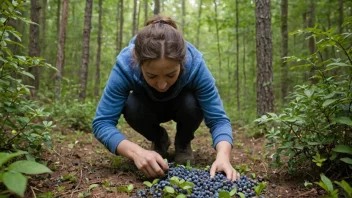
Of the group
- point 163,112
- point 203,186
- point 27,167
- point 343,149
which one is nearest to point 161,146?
point 163,112

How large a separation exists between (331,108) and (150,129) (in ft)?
5.64

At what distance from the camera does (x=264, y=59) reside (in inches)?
197

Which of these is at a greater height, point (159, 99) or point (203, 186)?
point (159, 99)

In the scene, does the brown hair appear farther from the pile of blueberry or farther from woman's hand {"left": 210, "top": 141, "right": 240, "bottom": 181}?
the pile of blueberry

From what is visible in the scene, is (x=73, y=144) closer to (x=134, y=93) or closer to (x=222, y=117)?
(x=134, y=93)

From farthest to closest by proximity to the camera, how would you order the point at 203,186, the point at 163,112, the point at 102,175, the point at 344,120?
the point at 163,112, the point at 102,175, the point at 203,186, the point at 344,120

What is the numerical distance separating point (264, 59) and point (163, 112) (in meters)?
2.68

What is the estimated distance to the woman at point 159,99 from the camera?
2.20 meters

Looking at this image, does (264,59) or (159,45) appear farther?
(264,59)

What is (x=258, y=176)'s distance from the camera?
2.53 metres

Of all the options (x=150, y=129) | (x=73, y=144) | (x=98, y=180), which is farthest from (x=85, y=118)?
(x=98, y=180)


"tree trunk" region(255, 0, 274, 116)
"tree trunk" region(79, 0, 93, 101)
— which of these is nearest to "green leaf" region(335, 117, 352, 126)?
"tree trunk" region(255, 0, 274, 116)

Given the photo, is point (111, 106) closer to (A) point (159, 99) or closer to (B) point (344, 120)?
(A) point (159, 99)

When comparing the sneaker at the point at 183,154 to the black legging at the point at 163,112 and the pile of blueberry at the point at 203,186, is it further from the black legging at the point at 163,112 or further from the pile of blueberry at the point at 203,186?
the pile of blueberry at the point at 203,186
